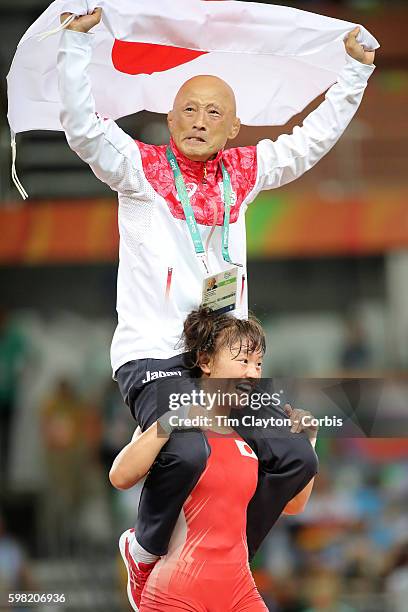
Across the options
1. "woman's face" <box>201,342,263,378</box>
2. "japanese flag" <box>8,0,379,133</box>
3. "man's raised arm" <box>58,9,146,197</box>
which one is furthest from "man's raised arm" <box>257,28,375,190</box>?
"woman's face" <box>201,342,263,378</box>

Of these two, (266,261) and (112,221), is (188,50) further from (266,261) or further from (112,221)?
(266,261)

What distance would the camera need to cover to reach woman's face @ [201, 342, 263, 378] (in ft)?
10.2

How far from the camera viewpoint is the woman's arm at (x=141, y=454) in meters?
2.97

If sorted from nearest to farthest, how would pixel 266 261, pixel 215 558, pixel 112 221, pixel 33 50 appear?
pixel 215 558 → pixel 33 50 → pixel 112 221 → pixel 266 261

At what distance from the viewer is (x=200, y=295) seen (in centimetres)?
316

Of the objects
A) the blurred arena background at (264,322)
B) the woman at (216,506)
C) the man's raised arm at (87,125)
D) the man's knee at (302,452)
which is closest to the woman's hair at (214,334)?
the woman at (216,506)

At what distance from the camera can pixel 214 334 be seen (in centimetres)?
310

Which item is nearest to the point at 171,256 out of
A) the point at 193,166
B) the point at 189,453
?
the point at 193,166

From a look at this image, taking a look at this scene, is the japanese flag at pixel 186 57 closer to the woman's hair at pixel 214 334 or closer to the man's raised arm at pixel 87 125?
the man's raised arm at pixel 87 125

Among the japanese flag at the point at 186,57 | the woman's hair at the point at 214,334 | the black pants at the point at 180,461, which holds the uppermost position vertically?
the japanese flag at the point at 186,57

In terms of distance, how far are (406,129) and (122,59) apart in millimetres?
5752

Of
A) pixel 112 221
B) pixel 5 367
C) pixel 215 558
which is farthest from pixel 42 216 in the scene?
pixel 215 558

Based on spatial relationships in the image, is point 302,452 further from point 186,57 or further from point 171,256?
point 186,57

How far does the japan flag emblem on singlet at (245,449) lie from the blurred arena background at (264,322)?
377 centimetres
